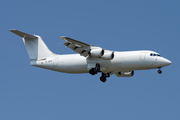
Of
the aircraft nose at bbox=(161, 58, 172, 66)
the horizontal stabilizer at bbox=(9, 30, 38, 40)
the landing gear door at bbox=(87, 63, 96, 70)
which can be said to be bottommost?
the landing gear door at bbox=(87, 63, 96, 70)

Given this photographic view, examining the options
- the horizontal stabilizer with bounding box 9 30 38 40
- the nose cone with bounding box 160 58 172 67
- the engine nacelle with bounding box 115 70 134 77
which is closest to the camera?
the nose cone with bounding box 160 58 172 67

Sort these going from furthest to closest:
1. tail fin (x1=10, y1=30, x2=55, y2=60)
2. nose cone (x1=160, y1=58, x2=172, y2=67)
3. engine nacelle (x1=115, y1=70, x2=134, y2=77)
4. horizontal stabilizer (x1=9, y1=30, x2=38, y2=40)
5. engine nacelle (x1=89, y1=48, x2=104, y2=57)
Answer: engine nacelle (x1=115, y1=70, x2=134, y2=77), tail fin (x1=10, y1=30, x2=55, y2=60), horizontal stabilizer (x1=9, y1=30, x2=38, y2=40), nose cone (x1=160, y1=58, x2=172, y2=67), engine nacelle (x1=89, y1=48, x2=104, y2=57)

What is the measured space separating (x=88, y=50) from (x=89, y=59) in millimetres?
1074

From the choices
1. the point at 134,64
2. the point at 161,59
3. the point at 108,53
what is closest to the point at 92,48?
the point at 108,53

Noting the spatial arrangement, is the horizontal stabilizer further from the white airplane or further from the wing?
the wing

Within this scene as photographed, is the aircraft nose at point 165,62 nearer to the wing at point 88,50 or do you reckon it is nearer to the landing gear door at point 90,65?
the wing at point 88,50

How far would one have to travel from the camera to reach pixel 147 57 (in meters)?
25.6

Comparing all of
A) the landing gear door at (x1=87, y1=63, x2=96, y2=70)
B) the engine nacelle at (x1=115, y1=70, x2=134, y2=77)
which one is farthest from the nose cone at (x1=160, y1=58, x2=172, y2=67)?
the landing gear door at (x1=87, y1=63, x2=96, y2=70)

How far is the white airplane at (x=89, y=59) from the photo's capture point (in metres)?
25.6

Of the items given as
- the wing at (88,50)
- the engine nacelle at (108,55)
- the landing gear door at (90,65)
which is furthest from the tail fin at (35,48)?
the engine nacelle at (108,55)

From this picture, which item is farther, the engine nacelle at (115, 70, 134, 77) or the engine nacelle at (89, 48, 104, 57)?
the engine nacelle at (115, 70, 134, 77)

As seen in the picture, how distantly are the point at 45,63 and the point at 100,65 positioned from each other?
16.1 feet

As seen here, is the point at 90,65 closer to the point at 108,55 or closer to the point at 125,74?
the point at 108,55

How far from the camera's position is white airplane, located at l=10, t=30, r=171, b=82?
84.1 ft
